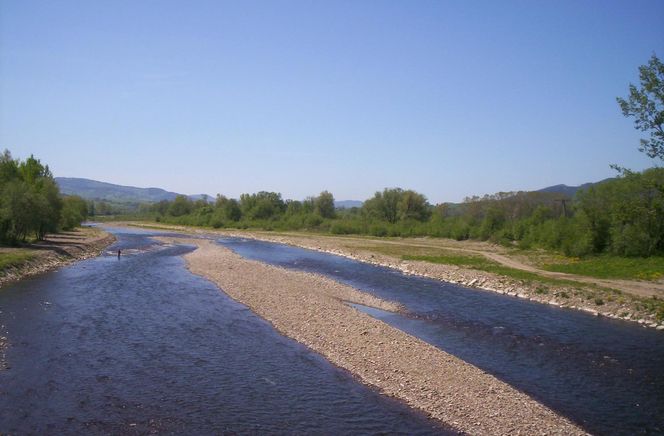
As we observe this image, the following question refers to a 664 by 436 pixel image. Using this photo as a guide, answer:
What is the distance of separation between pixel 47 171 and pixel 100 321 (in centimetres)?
6090

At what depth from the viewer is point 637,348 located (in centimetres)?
2016

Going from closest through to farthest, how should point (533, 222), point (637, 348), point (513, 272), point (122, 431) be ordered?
point (122, 431) → point (637, 348) → point (513, 272) → point (533, 222)

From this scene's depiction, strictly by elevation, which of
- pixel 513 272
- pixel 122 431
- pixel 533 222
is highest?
pixel 533 222

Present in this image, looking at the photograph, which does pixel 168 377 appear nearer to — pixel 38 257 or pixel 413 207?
pixel 38 257

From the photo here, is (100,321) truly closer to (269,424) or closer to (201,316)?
(201,316)

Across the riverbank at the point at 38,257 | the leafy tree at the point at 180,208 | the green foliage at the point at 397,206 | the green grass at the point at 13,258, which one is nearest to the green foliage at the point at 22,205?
the riverbank at the point at 38,257

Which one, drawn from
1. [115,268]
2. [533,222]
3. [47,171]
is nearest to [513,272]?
[533,222]

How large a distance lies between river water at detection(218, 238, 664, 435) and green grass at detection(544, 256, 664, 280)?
10426mm

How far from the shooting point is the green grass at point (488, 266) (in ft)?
112

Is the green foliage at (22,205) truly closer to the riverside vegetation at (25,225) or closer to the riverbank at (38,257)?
the riverside vegetation at (25,225)

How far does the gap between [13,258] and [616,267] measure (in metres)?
48.3

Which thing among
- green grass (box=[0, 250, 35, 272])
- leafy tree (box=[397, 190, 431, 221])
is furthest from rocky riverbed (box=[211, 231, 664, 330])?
leafy tree (box=[397, 190, 431, 221])

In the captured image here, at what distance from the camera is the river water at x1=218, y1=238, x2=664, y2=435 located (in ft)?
47.0

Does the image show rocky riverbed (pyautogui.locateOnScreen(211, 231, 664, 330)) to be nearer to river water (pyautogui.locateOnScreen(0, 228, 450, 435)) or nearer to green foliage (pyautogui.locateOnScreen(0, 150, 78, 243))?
river water (pyautogui.locateOnScreen(0, 228, 450, 435))
